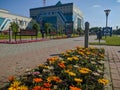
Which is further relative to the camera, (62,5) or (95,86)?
(62,5)

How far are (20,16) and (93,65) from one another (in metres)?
87.1

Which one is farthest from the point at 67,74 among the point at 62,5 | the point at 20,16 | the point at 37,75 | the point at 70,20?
the point at 62,5

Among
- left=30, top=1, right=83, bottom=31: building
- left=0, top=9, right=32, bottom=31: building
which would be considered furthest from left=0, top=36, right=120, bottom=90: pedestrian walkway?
left=30, top=1, right=83, bottom=31: building

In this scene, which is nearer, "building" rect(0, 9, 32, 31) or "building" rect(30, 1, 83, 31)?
"building" rect(0, 9, 32, 31)

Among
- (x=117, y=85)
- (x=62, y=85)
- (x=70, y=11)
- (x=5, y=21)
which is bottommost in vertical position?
(x=117, y=85)

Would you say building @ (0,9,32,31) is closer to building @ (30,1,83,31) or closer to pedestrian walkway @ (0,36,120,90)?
building @ (30,1,83,31)

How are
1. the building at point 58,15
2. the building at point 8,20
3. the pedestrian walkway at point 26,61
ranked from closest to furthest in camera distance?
the pedestrian walkway at point 26,61
the building at point 8,20
the building at point 58,15

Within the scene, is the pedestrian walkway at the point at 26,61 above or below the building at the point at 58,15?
below

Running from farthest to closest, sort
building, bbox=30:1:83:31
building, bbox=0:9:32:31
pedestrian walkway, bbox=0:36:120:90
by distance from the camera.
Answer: building, bbox=30:1:83:31
building, bbox=0:9:32:31
pedestrian walkway, bbox=0:36:120:90

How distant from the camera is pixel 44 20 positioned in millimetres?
110750

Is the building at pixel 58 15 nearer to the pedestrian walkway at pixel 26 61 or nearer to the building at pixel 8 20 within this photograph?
the building at pixel 8 20

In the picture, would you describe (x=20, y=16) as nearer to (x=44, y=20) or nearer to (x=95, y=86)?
(x=44, y=20)

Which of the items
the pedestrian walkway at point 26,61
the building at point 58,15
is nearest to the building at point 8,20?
the building at point 58,15

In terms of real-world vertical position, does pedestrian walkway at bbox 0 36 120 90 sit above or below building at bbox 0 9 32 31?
below
